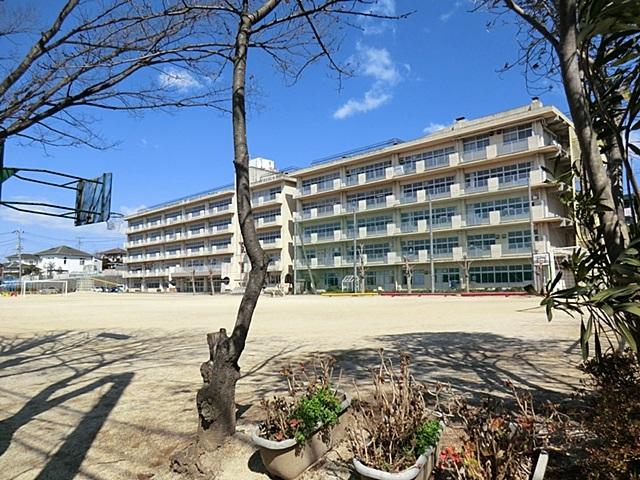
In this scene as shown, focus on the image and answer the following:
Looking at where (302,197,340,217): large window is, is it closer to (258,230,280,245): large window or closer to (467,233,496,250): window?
(258,230,280,245): large window

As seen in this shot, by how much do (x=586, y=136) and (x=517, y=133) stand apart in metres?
34.2

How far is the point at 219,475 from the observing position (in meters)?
2.71

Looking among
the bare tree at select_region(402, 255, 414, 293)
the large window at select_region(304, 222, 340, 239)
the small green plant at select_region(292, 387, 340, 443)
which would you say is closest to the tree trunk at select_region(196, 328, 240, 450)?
the small green plant at select_region(292, 387, 340, 443)

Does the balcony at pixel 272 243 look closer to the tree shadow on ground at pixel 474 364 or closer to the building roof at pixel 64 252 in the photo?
the tree shadow on ground at pixel 474 364

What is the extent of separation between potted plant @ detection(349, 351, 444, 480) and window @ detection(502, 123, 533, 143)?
34496 mm

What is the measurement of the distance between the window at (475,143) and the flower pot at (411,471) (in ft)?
118

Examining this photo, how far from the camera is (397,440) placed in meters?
2.30

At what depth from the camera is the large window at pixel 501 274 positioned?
106 ft

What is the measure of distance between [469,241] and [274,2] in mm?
34742

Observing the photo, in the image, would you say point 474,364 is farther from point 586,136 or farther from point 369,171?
point 369,171

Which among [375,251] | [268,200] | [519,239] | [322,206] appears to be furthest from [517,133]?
[268,200]

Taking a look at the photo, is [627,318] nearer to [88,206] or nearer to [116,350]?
[88,206]

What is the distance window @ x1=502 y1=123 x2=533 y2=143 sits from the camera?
Answer: 1275 inches

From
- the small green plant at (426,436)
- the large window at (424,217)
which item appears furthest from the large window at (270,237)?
the small green plant at (426,436)
